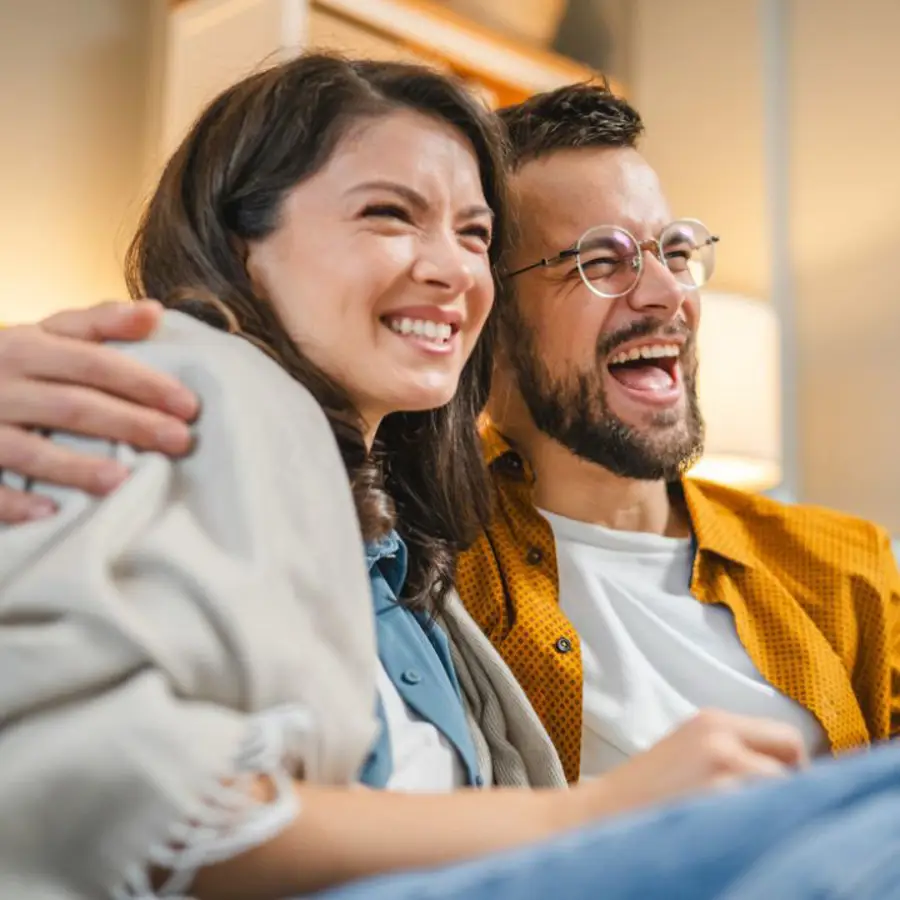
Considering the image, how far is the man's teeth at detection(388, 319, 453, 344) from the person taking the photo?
0.97m

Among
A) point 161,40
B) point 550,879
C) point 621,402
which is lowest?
point 621,402

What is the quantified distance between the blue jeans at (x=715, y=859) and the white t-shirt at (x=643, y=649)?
70 centimetres

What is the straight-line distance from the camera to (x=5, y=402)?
694 mm

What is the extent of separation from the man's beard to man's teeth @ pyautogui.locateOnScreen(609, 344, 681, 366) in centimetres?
2

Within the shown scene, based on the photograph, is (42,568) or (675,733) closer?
(42,568)

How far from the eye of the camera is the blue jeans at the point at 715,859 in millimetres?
416

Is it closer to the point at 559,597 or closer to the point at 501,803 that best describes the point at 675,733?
the point at 501,803

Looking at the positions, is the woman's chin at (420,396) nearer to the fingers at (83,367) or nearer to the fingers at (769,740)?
the fingers at (83,367)

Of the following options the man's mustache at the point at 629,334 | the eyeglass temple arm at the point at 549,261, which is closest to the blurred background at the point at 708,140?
the eyeglass temple arm at the point at 549,261

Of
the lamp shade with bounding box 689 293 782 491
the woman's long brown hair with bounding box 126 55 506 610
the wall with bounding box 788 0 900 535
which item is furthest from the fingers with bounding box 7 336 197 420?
the wall with bounding box 788 0 900 535

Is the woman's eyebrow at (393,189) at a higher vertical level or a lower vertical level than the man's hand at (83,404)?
higher

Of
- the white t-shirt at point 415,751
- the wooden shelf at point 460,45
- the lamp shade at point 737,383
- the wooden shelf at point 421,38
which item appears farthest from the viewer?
the lamp shade at point 737,383

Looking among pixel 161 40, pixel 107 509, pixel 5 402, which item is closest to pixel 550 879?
pixel 107 509

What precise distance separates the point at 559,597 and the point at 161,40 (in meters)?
1.39
